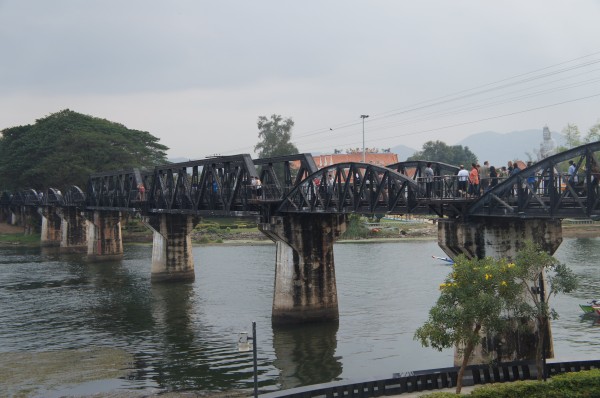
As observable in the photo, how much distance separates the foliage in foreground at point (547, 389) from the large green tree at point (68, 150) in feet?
362

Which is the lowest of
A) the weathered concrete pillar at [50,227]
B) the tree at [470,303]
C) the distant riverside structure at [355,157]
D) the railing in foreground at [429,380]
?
the railing in foreground at [429,380]

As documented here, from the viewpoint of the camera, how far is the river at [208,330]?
125 ft

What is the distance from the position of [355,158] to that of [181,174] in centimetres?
9570

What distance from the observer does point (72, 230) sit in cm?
12025

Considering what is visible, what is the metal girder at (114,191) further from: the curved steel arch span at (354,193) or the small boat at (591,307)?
the small boat at (591,307)

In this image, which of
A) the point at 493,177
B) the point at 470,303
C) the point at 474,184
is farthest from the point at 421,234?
the point at 470,303

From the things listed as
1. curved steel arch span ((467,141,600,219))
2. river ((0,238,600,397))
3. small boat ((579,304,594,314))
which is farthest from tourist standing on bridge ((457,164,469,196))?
small boat ((579,304,594,314))

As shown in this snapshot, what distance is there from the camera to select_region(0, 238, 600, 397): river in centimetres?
3800

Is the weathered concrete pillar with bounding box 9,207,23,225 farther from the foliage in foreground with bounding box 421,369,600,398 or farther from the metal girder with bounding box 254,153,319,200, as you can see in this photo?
the foliage in foreground with bounding box 421,369,600,398

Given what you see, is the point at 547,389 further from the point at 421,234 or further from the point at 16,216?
the point at 16,216

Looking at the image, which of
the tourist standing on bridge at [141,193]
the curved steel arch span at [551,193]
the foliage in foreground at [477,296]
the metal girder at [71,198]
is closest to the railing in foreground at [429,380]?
the foliage in foreground at [477,296]

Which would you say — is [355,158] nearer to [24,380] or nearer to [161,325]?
[161,325]

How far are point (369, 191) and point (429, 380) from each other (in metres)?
13.0

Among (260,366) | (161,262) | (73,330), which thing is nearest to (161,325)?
(73,330)
